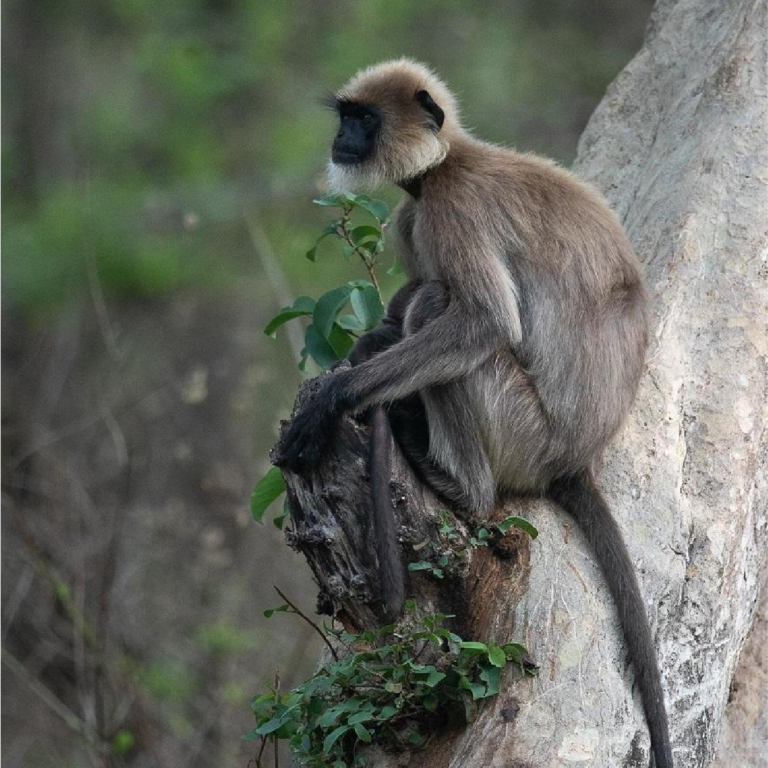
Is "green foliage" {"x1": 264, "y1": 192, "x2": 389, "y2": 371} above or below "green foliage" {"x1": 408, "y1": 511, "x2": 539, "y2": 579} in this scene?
above

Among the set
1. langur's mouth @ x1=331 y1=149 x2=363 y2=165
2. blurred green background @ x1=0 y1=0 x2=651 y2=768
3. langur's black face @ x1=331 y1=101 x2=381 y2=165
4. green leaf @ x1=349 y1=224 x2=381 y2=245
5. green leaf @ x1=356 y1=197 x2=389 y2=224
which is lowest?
blurred green background @ x1=0 y1=0 x2=651 y2=768

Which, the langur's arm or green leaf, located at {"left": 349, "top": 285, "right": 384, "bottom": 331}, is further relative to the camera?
green leaf, located at {"left": 349, "top": 285, "right": 384, "bottom": 331}

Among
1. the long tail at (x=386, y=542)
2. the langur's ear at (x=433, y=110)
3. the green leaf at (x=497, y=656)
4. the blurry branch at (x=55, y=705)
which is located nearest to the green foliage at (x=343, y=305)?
the langur's ear at (x=433, y=110)

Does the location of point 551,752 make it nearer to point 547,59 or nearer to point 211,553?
point 211,553

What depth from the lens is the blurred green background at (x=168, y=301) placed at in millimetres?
7336

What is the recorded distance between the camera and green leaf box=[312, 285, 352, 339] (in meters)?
4.46

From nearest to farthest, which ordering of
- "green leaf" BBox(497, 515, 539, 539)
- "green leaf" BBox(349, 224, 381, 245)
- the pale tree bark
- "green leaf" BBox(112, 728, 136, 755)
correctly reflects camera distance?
1. the pale tree bark
2. "green leaf" BBox(497, 515, 539, 539)
3. "green leaf" BBox(349, 224, 381, 245)
4. "green leaf" BBox(112, 728, 136, 755)

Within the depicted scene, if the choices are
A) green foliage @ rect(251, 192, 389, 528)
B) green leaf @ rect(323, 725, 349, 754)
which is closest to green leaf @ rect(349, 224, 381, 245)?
green foliage @ rect(251, 192, 389, 528)

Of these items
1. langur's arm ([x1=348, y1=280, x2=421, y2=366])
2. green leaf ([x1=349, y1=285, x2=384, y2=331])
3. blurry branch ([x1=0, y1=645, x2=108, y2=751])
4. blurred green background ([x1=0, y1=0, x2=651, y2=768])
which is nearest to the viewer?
langur's arm ([x1=348, y1=280, x2=421, y2=366])

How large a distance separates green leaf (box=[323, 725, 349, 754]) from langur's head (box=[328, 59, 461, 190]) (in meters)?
2.10

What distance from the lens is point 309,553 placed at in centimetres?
376

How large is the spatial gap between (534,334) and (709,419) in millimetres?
715

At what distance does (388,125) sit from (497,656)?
221cm

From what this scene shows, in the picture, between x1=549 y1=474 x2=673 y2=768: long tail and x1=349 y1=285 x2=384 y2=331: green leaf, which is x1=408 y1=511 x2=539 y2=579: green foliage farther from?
x1=349 y1=285 x2=384 y2=331: green leaf
